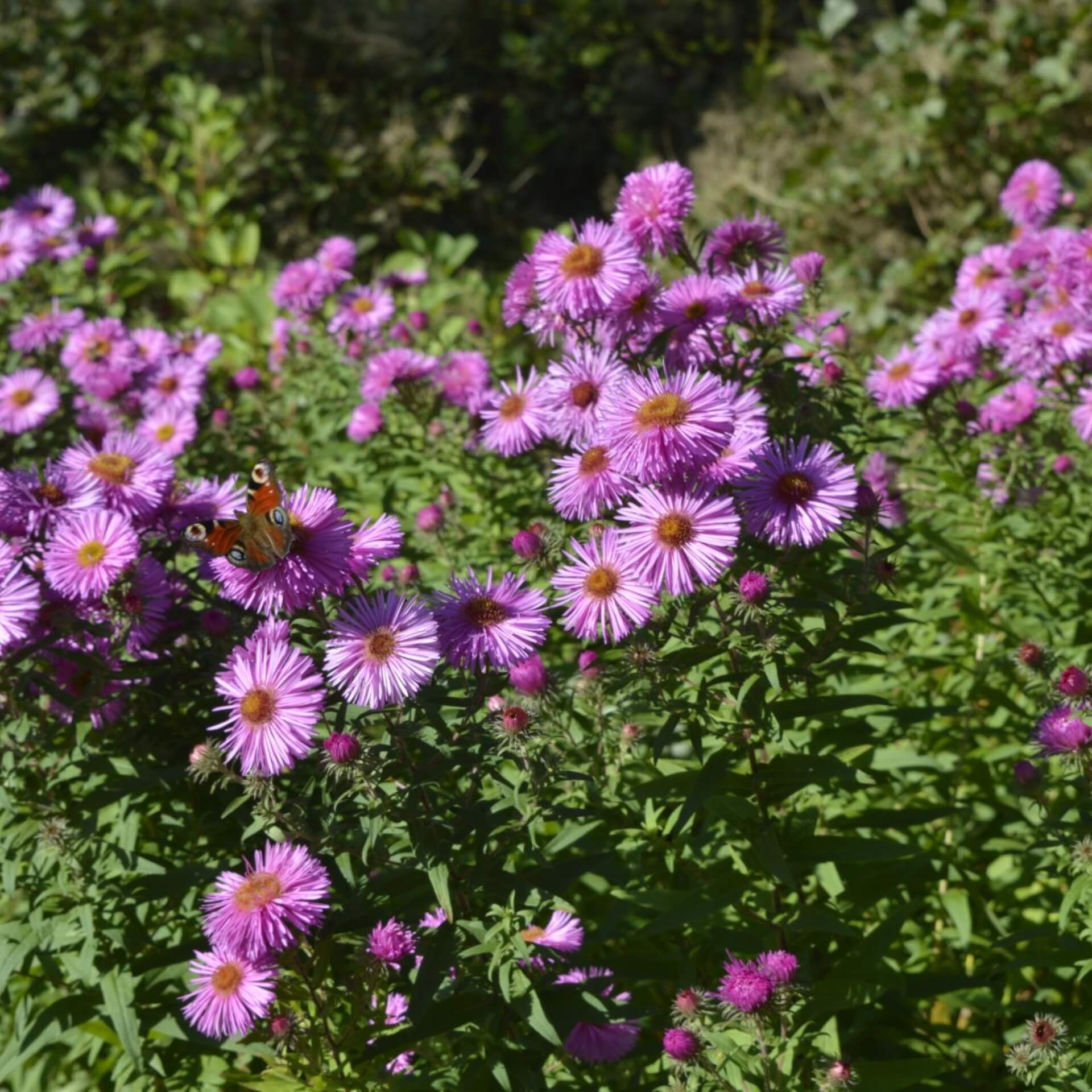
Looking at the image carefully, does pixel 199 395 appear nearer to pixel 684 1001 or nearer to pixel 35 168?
pixel 684 1001

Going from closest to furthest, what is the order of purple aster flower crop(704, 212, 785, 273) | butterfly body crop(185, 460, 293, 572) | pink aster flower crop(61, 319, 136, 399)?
butterfly body crop(185, 460, 293, 572), purple aster flower crop(704, 212, 785, 273), pink aster flower crop(61, 319, 136, 399)

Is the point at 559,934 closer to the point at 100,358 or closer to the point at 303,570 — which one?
the point at 303,570

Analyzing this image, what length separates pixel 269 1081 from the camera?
251cm

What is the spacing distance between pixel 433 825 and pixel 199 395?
2.48 meters

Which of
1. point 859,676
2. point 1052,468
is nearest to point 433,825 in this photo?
point 859,676

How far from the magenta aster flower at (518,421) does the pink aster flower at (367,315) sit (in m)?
1.81

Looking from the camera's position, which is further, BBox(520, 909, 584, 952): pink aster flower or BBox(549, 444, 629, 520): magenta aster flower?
BBox(520, 909, 584, 952): pink aster flower

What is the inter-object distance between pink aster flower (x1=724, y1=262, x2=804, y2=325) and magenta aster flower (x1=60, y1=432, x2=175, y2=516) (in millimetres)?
1402

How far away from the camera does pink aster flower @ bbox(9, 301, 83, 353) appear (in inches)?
180

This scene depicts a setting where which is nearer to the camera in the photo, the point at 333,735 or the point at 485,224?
the point at 333,735

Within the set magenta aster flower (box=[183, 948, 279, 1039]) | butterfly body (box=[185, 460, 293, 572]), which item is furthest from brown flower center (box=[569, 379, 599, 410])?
magenta aster flower (box=[183, 948, 279, 1039])

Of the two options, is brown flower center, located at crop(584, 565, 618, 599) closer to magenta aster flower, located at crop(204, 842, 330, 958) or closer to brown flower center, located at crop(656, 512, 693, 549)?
brown flower center, located at crop(656, 512, 693, 549)

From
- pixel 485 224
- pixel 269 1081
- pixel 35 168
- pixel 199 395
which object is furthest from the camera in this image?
pixel 485 224

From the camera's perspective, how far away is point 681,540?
2.27m
